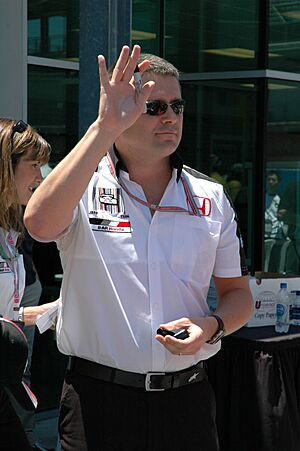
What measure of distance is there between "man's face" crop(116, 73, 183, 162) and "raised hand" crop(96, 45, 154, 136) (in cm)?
21

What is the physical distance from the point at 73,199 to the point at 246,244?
586cm

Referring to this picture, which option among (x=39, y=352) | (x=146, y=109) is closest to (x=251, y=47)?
(x=39, y=352)

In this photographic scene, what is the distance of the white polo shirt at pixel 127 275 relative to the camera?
251cm

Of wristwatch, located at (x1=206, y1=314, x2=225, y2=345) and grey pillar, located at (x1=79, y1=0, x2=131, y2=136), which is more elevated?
grey pillar, located at (x1=79, y1=0, x2=131, y2=136)

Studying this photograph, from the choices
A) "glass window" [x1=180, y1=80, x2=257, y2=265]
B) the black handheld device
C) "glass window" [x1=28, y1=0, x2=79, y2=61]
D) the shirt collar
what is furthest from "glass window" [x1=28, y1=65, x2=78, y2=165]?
the black handheld device

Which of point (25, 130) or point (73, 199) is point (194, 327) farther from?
point (25, 130)

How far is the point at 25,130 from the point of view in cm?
337

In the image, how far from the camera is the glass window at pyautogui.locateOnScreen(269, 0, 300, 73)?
8023 mm

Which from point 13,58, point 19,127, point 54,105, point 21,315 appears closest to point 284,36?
point 54,105

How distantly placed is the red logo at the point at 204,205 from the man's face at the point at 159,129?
0.21 metres

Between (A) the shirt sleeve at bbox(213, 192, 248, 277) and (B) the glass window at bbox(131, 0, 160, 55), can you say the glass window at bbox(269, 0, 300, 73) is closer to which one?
(B) the glass window at bbox(131, 0, 160, 55)

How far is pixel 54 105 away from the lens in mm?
6410

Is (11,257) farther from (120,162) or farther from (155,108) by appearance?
(155,108)

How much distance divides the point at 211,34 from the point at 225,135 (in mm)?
1000
